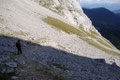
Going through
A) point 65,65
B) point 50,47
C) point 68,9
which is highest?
point 68,9

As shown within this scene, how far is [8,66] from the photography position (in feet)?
56.2

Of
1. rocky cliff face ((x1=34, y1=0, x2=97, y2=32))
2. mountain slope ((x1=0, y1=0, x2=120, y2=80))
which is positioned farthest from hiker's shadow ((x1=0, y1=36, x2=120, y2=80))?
rocky cliff face ((x1=34, y1=0, x2=97, y2=32))

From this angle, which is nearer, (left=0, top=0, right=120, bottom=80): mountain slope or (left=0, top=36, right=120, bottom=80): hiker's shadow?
(left=0, top=36, right=120, bottom=80): hiker's shadow

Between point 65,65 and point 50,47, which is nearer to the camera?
point 65,65

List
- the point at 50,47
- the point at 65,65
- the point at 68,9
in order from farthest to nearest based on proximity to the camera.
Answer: the point at 68,9
the point at 50,47
the point at 65,65

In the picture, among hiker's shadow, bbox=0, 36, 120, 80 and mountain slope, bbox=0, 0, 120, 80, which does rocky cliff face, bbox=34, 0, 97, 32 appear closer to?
mountain slope, bbox=0, 0, 120, 80

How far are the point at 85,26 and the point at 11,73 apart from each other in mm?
142151

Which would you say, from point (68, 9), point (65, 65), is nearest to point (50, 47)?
point (65, 65)

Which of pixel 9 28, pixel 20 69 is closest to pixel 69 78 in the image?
pixel 20 69

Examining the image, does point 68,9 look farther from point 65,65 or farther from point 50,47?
point 65,65

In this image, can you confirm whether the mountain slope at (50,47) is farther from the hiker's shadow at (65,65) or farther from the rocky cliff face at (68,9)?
the rocky cliff face at (68,9)

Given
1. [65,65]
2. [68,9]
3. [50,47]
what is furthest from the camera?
[68,9]

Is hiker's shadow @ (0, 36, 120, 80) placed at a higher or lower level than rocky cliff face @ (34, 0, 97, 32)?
lower

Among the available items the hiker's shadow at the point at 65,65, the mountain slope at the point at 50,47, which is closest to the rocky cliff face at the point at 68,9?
the mountain slope at the point at 50,47
